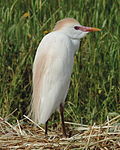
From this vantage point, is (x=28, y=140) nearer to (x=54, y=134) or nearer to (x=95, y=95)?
(x=54, y=134)

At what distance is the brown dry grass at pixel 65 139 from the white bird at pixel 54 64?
0.51 feet

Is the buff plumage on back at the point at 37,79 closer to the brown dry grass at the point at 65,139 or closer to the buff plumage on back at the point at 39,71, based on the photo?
the buff plumage on back at the point at 39,71

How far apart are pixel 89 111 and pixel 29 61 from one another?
618 mm

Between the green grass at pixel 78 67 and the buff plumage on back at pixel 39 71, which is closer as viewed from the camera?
the buff plumage on back at pixel 39 71

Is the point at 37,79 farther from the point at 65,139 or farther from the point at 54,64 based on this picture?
the point at 65,139

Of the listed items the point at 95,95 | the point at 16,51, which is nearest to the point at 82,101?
the point at 95,95

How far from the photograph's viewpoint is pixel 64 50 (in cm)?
298

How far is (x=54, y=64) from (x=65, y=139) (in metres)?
0.45

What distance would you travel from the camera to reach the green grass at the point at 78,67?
3.59m

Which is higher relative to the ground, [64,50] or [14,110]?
[64,50]

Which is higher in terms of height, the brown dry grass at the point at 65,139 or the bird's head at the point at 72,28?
the bird's head at the point at 72,28

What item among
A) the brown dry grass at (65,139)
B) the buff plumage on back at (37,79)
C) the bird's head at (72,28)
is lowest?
the brown dry grass at (65,139)

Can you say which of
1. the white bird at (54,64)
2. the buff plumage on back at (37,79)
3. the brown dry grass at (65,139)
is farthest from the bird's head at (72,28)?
the brown dry grass at (65,139)

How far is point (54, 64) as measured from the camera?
3.01 meters
